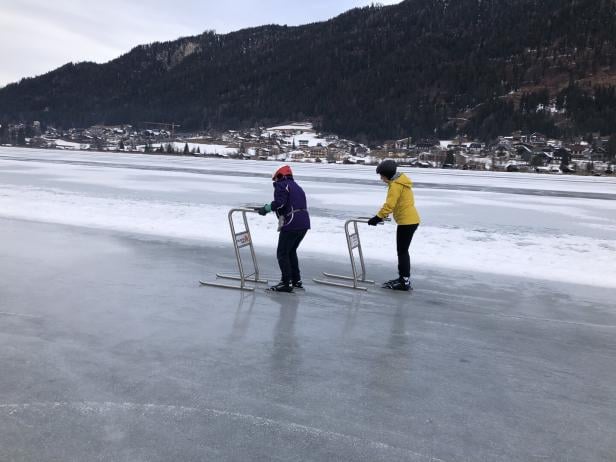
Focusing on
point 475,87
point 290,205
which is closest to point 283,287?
point 290,205

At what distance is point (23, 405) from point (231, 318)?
2.24 meters

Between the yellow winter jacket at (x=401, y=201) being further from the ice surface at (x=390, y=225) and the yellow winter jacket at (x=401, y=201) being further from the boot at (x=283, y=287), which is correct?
the ice surface at (x=390, y=225)

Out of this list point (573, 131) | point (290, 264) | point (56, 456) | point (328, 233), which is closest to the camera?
point (56, 456)

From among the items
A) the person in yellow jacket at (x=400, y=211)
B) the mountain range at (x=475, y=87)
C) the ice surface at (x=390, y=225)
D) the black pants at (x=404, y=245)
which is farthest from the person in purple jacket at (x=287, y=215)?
the mountain range at (x=475, y=87)

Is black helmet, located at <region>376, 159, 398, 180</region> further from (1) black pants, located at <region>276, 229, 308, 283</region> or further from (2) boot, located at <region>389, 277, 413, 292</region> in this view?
(2) boot, located at <region>389, 277, 413, 292</region>

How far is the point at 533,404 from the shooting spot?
3.61 metres

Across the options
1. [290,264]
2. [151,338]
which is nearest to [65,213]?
[290,264]

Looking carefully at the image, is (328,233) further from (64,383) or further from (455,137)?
(455,137)

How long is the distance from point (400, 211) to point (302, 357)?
275 centimetres

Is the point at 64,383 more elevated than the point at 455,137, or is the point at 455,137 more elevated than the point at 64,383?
the point at 455,137

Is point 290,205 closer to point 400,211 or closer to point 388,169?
point 388,169

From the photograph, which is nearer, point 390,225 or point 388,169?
point 388,169

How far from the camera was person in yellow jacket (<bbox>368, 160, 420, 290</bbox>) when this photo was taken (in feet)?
20.1

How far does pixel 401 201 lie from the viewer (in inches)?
252
